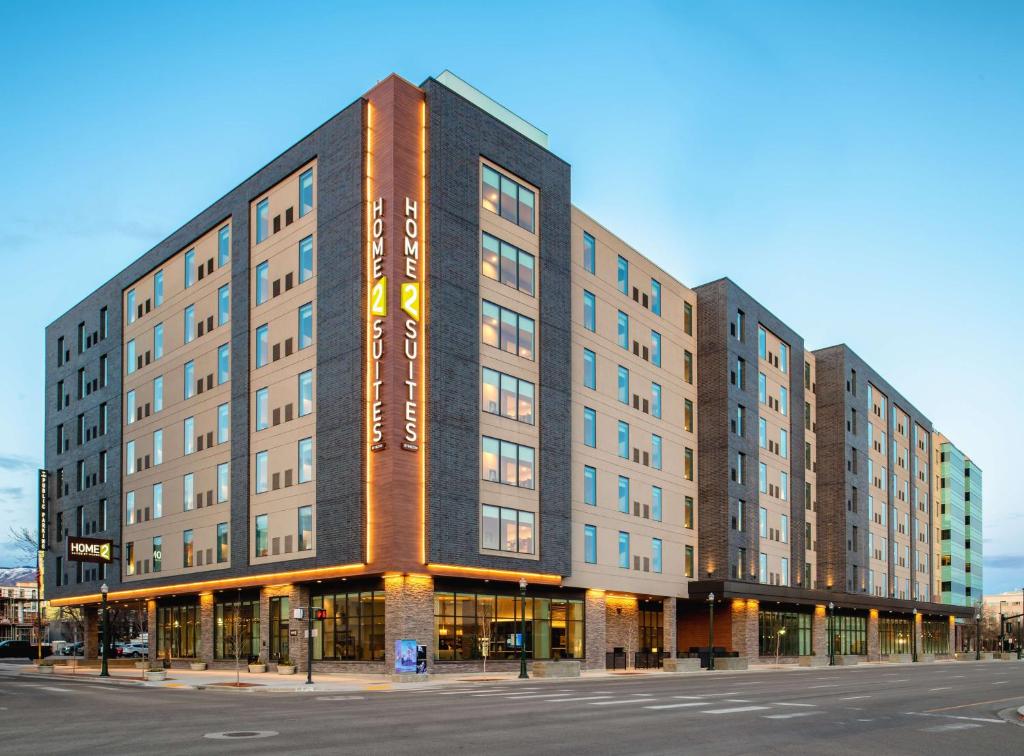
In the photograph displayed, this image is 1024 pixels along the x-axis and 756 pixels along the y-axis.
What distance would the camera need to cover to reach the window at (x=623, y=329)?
6431 cm

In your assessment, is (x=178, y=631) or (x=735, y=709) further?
(x=178, y=631)

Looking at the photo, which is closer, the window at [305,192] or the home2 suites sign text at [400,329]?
the home2 suites sign text at [400,329]

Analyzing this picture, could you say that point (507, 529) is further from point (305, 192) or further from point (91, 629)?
point (91, 629)

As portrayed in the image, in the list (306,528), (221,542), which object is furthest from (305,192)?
(221,542)

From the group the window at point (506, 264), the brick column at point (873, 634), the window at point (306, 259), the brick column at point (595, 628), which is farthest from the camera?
the brick column at point (873, 634)

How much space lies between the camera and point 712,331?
245 ft

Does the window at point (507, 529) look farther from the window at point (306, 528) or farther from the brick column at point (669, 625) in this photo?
the brick column at point (669, 625)

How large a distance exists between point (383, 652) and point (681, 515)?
1141 inches

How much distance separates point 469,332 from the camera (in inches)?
2015

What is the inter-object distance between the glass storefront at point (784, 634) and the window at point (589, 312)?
2991 cm

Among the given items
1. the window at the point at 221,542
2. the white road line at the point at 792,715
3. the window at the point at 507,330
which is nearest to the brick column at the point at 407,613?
the window at the point at 507,330

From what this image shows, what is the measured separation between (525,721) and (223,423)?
41.9 metres

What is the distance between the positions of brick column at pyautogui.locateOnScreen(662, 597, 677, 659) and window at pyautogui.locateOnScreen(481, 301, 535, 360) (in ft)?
76.3

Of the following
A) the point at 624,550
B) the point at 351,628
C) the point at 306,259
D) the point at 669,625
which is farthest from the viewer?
the point at 669,625
